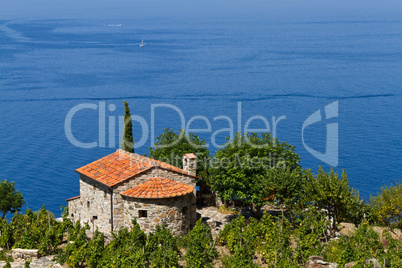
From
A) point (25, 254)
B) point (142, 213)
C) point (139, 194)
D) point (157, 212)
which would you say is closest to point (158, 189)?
point (139, 194)

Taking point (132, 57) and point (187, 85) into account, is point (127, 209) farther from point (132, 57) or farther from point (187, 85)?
point (132, 57)

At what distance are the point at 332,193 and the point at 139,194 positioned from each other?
48.2 ft

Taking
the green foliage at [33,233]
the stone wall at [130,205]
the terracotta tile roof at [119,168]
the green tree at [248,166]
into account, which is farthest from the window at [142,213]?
the green tree at [248,166]

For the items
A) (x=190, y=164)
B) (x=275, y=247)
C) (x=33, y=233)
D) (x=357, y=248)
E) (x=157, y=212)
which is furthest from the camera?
(x=190, y=164)

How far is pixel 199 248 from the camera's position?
33.1 metres

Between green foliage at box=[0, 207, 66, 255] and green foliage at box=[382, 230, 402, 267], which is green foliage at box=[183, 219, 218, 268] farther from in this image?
green foliage at box=[382, 230, 402, 267]

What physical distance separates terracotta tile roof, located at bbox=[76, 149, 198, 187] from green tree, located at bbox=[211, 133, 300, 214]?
12.9 ft

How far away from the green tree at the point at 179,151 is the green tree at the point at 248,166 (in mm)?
5844

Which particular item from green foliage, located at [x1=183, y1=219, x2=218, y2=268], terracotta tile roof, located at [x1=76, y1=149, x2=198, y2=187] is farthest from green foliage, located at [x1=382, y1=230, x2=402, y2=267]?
terracotta tile roof, located at [x1=76, y1=149, x2=198, y2=187]

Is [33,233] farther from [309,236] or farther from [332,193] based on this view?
[332,193]

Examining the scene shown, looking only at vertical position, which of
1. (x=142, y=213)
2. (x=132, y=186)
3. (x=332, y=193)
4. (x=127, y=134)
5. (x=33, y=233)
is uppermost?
(x=127, y=134)

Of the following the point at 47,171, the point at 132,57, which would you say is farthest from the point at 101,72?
the point at 47,171

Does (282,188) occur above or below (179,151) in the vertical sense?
below

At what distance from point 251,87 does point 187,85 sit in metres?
17.5
